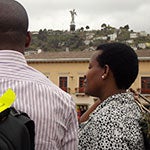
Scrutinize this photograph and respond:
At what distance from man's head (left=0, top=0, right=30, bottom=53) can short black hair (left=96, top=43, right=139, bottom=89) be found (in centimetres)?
71

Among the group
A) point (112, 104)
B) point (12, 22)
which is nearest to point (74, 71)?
point (112, 104)

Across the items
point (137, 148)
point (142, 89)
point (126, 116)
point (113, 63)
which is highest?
point (113, 63)

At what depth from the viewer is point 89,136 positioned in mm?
2311

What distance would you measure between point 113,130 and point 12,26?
702 millimetres

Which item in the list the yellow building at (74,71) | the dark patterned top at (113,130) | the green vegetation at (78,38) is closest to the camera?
the dark patterned top at (113,130)

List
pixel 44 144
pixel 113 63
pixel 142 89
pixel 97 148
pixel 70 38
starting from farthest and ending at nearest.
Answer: pixel 70 38 → pixel 142 89 → pixel 113 63 → pixel 97 148 → pixel 44 144

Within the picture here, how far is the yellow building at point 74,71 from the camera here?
118ft

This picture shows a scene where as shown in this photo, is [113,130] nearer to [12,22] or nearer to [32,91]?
[32,91]

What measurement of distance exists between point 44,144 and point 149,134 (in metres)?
0.66

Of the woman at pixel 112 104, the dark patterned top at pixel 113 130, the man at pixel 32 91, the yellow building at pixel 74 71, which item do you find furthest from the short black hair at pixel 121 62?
the yellow building at pixel 74 71

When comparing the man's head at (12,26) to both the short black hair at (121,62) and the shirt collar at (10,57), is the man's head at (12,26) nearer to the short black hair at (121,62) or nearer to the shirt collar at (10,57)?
the shirt collar at (10,57)

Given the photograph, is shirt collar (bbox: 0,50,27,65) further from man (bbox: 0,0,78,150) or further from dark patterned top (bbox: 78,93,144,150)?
dark patterned top (bbox: 78,93,144,150)

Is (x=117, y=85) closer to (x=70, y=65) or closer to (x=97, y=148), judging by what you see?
(x=97, y=148)

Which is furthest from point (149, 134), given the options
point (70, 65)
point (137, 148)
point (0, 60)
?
point (70, 65)
